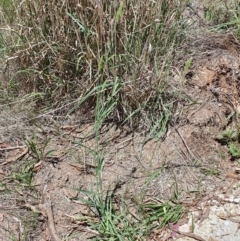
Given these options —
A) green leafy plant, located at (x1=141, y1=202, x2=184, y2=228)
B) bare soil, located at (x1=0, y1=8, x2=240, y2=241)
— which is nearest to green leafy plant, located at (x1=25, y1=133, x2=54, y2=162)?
bare soil, located at (x1=0, y1=8, x2=240, y2=241)

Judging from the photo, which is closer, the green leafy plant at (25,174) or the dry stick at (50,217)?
the dry stick at (50,217)

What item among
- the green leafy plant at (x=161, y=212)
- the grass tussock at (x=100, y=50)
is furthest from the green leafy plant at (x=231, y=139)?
the green leafy plant at (x=161, y=212)

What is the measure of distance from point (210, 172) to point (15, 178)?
42.8 inches

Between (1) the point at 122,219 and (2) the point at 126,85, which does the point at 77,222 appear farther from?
(2) the point at 126,85

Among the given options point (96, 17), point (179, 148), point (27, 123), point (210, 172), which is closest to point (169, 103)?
point (179, 148)

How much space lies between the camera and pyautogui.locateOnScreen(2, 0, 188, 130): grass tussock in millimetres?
2980

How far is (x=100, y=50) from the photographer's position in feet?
9.80

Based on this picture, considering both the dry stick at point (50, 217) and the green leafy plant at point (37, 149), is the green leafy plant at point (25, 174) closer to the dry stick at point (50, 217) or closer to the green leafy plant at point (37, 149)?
the green leafy plant at point (37, 149)

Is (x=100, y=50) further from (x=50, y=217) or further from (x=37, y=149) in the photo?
(x=50, y=217)

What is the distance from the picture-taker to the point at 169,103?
3119mm

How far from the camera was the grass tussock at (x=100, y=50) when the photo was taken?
298 centimetres

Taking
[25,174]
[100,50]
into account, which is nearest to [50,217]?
[25,174]

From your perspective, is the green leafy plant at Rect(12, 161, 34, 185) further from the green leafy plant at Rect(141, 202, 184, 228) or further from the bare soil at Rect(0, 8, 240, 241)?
the green leafy plant at Rect(141, 202, 184, 228)

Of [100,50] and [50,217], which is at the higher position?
[100,50]
